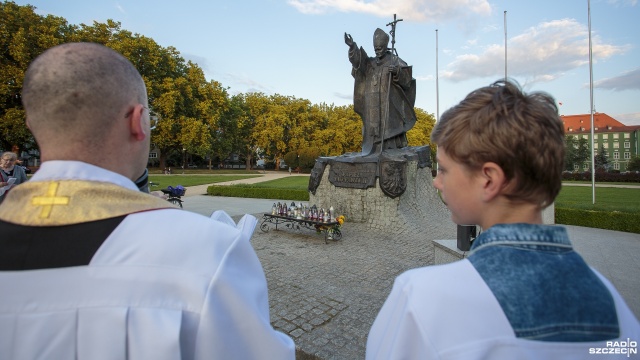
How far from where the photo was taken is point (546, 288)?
87cm

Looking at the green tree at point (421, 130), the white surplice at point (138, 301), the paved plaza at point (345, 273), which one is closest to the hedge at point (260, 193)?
the paved plaza at point (345, 273)

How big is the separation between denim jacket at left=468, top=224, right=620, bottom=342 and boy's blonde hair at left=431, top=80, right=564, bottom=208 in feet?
0.45

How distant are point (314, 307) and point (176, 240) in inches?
148

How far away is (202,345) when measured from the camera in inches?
37.9

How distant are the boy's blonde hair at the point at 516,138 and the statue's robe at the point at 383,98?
29.7ft

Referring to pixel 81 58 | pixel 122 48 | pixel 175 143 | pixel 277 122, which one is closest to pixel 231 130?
pixel 277 122

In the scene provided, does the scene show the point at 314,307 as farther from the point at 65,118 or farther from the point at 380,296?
the point at 65,118

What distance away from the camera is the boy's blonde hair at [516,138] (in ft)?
3.15

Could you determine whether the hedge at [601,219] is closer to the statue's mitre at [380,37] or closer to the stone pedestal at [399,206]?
the stone pedestal at [399,206]

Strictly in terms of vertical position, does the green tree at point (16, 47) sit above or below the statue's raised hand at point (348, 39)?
above

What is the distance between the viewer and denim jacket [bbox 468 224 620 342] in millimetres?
856

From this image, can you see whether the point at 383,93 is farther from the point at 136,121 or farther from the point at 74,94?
the point at 74,94

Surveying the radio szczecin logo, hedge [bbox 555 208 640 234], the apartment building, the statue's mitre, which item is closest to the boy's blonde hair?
the radio szczecin logo

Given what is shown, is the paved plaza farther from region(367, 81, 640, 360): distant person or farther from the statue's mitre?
the statue's mitre
